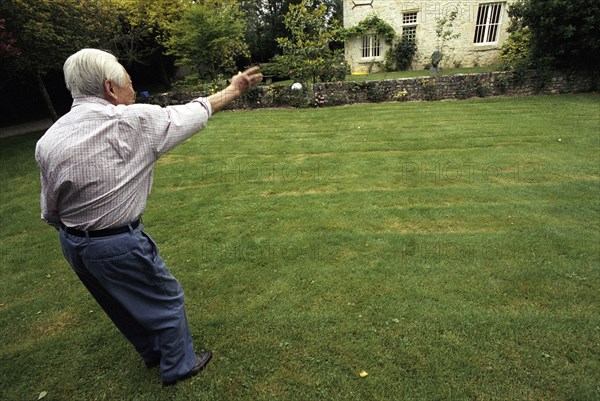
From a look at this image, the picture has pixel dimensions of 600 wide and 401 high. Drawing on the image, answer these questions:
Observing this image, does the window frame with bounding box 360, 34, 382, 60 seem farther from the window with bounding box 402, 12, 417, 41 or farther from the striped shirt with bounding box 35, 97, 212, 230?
the striped shirt with bounding box 35, 97, 212, 230

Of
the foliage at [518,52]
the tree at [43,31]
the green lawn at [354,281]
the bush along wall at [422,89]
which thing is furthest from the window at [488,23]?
the tree at [43,31]

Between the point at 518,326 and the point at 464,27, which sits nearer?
the point at 518,326

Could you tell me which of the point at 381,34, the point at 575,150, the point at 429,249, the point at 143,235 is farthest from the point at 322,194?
the point at 381,34

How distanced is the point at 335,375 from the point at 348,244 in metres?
1.81

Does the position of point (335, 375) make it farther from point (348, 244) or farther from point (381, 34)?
point (381, 34)

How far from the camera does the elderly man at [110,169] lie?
1.71m

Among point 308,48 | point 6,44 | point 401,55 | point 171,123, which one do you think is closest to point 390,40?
point 401,55

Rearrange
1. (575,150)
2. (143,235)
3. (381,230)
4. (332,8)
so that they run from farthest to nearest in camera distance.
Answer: (332,8) < (575,150) < (381,230) < (143,235)

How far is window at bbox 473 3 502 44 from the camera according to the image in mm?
16922

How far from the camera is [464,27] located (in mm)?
17391

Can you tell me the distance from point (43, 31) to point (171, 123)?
11432 mm

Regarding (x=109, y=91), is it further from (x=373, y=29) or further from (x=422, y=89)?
(x=373, y=29)

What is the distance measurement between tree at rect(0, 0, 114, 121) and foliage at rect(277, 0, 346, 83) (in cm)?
672

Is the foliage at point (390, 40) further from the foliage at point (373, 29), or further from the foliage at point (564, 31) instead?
the foliage at point (564, 31)
